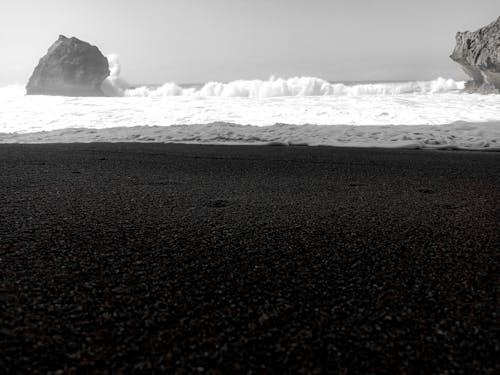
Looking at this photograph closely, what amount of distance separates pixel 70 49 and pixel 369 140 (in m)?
36.8

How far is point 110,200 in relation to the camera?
1.79 metres

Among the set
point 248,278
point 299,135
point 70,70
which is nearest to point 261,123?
point 299,135

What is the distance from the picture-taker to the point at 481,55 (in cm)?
1394

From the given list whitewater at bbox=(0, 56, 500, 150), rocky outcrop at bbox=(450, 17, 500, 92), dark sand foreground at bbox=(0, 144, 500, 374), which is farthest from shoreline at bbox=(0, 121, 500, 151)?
rocky outcrop at bbox=(450, 17, 500, 92)

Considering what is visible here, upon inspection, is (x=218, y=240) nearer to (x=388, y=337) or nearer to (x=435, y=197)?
(x=388, y=337)

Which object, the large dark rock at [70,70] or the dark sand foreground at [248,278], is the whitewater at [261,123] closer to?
the dark sand foreground at [248,278]

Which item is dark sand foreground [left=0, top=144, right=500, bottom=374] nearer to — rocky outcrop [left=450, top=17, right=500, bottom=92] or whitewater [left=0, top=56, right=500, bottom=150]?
whitewater [left=0, top=56, right=500, bottom=150]

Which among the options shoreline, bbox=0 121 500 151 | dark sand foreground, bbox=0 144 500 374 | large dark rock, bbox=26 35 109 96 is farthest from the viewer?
large dark rock, bbox=26 35 109 96

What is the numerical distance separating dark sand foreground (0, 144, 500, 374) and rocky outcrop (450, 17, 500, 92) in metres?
12.8

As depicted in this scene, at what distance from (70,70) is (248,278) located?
39.0 m

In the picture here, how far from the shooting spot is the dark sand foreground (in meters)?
0.70

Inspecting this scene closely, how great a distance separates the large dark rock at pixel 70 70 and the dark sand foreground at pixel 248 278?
37.2 metres

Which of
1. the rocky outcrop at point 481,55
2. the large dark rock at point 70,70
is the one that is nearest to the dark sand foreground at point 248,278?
the rocky outcrop at point 481,55

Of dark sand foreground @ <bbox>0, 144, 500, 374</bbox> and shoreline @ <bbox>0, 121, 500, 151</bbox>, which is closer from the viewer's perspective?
dark sand foreground @ <bbox>0, 144, 500, 374</bbox>
